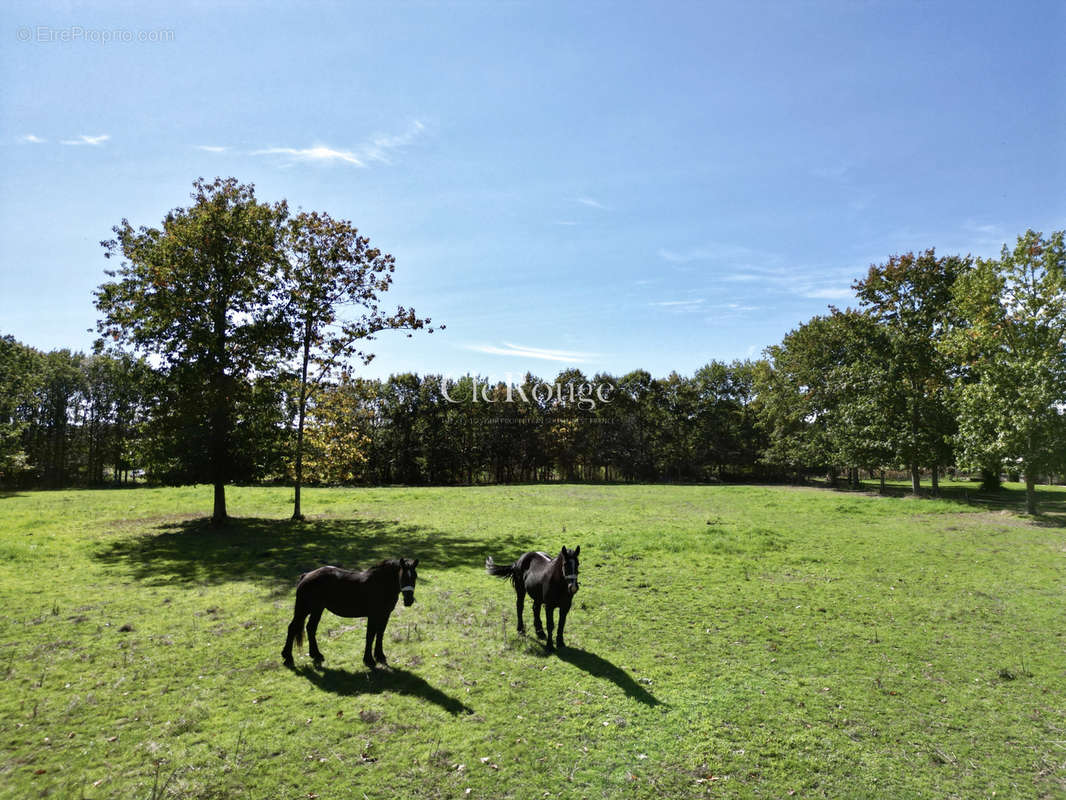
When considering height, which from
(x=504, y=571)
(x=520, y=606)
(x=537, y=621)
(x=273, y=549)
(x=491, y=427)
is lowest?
(x=273, y=549)

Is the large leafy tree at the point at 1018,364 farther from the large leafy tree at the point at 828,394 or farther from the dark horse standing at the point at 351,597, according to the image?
the dark horse standing at the point at 351,597

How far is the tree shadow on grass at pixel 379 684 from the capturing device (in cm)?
749

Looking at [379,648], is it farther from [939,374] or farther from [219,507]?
[939,374]

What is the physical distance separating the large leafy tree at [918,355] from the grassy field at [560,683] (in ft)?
75.1

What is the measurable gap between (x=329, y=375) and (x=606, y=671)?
79.3ft

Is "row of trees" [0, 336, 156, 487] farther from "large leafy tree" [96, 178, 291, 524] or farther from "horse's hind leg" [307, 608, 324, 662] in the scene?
"horse's hind leg" [307, 608, 324, 662]

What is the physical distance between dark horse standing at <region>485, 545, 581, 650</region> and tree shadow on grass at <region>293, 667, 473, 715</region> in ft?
8.12

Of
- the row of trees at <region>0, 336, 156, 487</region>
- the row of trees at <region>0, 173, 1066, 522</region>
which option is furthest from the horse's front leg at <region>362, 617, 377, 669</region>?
the row of trees at <region>0, 336, 156, 487</region>

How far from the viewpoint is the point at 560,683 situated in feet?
26.6

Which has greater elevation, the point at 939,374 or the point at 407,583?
the point at 939,374

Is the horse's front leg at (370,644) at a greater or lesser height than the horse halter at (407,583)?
lesser

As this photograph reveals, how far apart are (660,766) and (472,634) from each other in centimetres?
497

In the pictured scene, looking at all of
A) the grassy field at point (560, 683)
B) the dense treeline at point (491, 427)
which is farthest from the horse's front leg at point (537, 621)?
the dense treeline at point (491, 427)

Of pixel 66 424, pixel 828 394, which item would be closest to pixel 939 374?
pixel 828 394
